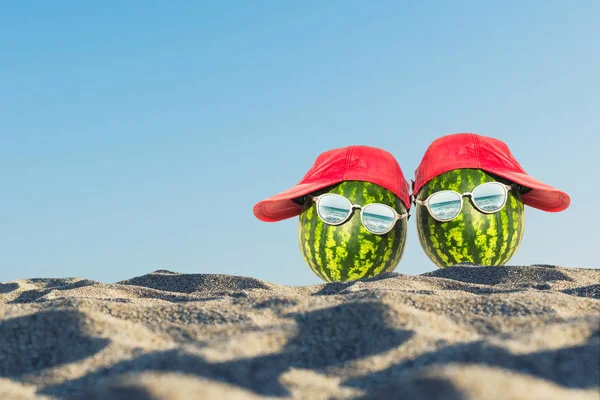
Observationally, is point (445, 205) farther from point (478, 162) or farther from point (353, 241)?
point (353, 241)

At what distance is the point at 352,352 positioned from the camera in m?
1.78

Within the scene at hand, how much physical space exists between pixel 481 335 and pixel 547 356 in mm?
308

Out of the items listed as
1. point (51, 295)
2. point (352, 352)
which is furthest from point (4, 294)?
point (352, 352)

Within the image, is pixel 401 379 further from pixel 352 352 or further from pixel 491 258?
pixel 491 258

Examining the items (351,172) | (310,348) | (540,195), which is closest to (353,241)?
(351,172)

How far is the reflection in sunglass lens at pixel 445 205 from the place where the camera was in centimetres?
392

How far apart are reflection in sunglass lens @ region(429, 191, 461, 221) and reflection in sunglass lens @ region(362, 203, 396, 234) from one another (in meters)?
0.30

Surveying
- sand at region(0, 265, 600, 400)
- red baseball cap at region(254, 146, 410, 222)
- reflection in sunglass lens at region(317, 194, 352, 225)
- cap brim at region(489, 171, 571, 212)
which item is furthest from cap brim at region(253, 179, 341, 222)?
sand at region(0, 265, 600, 400)

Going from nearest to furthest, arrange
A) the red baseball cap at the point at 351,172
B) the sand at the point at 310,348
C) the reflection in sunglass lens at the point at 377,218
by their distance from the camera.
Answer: the sand at the point at 310,348 → the reflection in sunglass lens at the point at 377,218 → the red baseball cap at the point at 351,172

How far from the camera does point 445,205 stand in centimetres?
394

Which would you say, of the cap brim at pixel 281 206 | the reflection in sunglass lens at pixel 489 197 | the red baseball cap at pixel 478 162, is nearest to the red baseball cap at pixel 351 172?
the cap brim at pixel 281 206

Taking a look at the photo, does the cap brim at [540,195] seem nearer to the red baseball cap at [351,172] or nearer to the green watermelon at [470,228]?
the green watermelon at [470,228]

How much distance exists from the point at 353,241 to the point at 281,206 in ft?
2.61

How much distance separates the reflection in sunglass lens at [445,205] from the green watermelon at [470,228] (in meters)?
0.04
